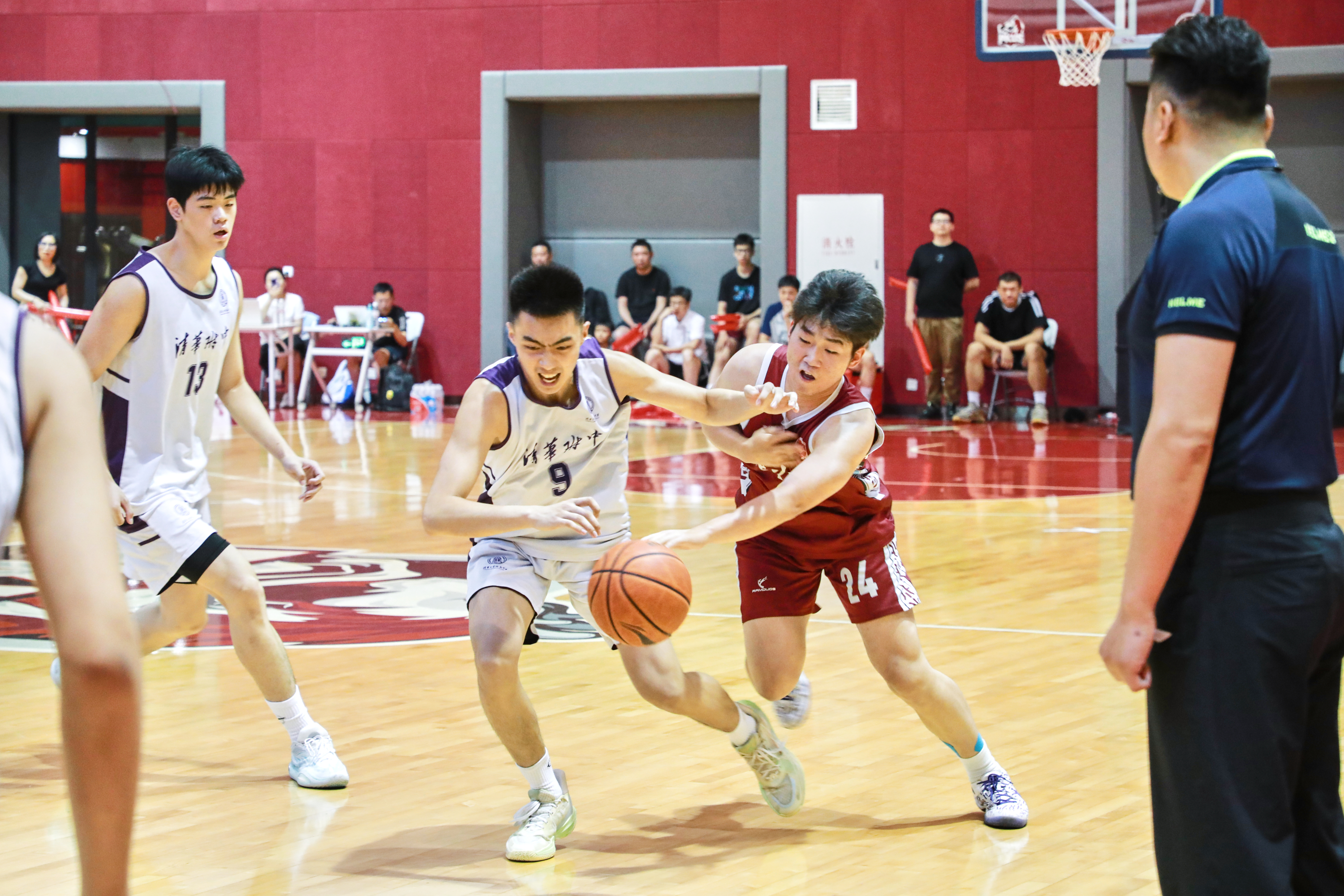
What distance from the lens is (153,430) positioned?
423cm

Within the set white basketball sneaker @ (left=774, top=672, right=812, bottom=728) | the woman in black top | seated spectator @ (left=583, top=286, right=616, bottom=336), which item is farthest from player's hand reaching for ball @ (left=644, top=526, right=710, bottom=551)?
the woman in black top

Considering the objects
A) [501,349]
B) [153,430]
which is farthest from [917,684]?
[501,349]

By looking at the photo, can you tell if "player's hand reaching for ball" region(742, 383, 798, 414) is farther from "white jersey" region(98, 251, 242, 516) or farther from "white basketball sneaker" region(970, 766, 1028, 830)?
"white jersey" region(98, 251, 242, 516)

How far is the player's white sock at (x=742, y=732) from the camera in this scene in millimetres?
3830

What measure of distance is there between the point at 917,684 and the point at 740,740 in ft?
1.58

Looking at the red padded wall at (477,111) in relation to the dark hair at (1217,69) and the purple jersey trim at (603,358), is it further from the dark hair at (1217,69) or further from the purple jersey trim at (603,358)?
the dark hair at (1217,69)

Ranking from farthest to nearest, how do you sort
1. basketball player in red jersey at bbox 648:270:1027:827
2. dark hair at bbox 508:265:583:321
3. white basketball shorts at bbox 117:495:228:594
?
white basketball shorts at bbox 117:495:228:594 < basketball player in red jersey at bbox 648:270:1027:827 < dark hair at bbox 508:265:583:321

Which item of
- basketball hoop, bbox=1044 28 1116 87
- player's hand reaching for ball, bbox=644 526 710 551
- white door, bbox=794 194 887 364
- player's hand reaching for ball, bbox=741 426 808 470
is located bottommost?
player's hand reaching for ball, bbox=644 526 710 551

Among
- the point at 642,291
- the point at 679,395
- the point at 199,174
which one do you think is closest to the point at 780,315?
the point at 642,291

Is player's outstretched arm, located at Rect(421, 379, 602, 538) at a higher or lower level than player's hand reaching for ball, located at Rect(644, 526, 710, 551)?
higher

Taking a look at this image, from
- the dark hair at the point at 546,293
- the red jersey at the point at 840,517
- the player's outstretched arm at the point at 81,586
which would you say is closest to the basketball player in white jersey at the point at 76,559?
the player's outstretched arm at the point at 81,586

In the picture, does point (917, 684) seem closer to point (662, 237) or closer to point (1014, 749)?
point (1014, 749)

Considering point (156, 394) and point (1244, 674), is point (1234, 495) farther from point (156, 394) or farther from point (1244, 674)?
point (156, 394)

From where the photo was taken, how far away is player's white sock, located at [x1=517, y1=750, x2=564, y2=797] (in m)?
3.69
